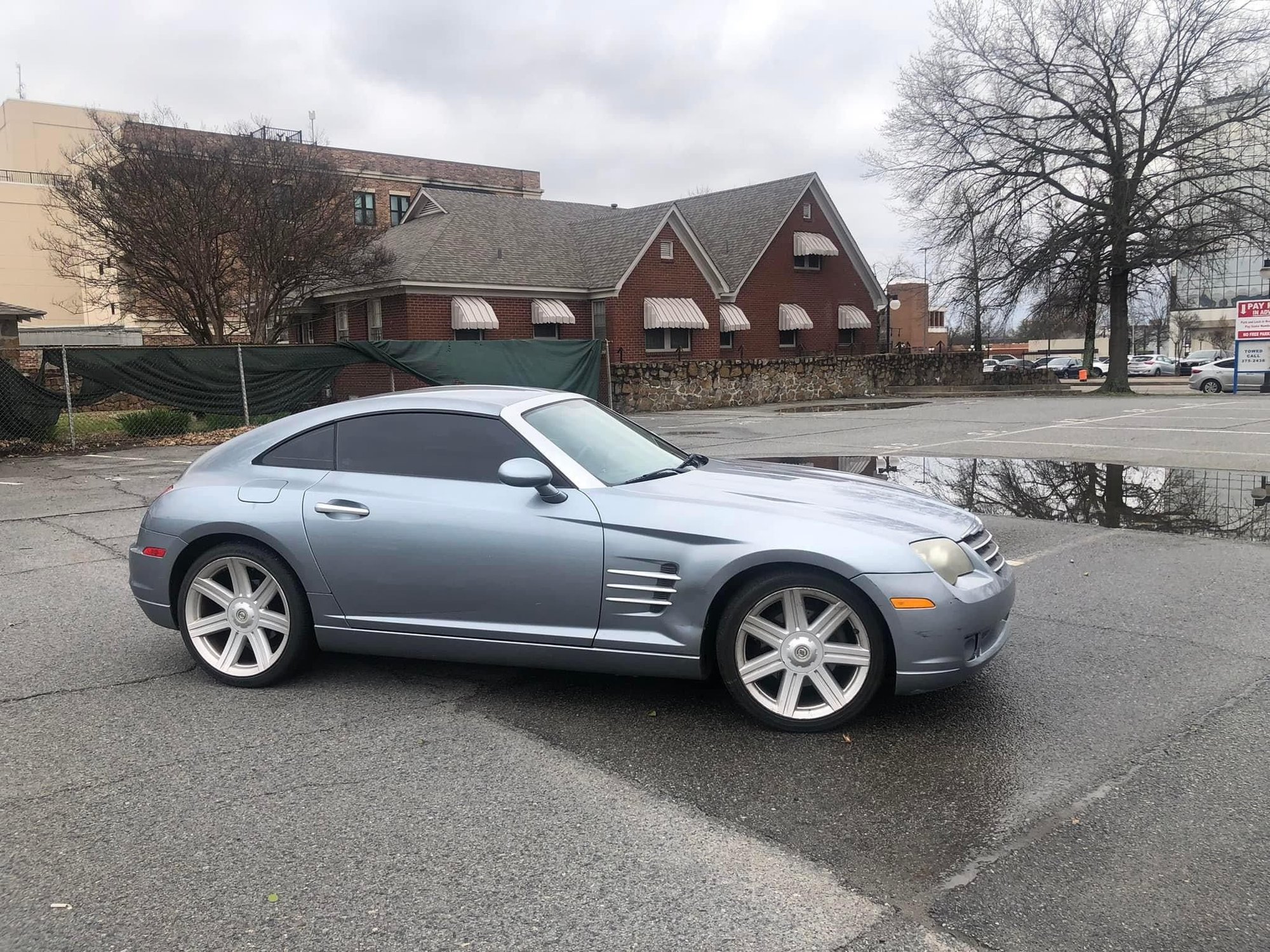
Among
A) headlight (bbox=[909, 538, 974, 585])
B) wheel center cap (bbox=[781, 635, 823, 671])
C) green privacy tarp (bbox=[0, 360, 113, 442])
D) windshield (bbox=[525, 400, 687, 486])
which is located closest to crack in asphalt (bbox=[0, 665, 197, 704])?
windshield (bbox=[525, 400, 687, 486])

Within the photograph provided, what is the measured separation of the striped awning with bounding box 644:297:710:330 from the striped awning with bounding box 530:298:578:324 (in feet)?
8.64

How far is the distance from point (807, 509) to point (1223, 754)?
1.90 m

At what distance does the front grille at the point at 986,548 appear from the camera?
441 centimetres

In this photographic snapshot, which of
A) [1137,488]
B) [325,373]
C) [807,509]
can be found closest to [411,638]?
[807,509]

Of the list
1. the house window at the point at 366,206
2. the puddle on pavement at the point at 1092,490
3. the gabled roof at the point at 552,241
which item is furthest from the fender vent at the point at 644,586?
the house window at the point at 366,206

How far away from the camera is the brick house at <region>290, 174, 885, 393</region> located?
1172 inches

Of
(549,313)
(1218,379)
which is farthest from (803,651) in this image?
(1218,379)

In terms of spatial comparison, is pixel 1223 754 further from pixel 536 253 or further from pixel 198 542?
pixel 536 253

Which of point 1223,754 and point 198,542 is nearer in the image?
point 1223,754

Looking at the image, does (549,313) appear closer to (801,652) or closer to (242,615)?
(242,615)

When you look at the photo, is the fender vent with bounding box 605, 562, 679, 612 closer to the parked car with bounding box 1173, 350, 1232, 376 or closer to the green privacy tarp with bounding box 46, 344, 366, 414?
the green privacy tarp with bounding box 46, 344, 366, 414

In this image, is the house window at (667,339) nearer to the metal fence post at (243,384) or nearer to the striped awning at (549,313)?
the striped awning at (549,313)

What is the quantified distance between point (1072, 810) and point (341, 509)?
134 inches

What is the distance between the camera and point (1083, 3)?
106 ft
